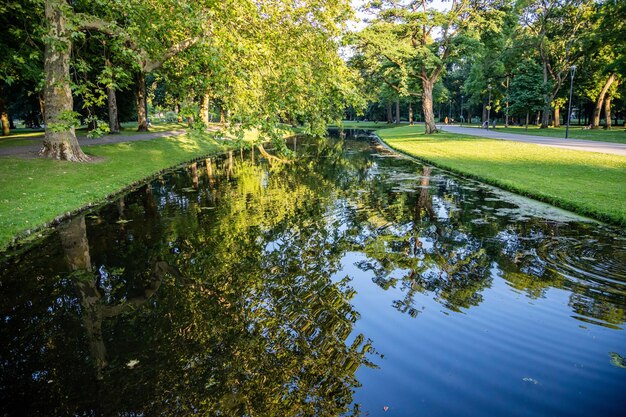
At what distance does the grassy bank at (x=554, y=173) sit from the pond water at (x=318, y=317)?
107 centimetres

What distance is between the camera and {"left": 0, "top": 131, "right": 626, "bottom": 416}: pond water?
162 inches

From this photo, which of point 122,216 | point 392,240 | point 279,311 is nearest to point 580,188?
point 392,240

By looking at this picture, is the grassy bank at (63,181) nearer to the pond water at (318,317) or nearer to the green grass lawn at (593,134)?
the pond water at (318,317)

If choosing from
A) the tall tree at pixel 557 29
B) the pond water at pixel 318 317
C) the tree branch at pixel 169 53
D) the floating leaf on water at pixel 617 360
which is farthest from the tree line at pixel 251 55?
the tall tree at pixel 557 29

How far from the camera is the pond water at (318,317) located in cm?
411

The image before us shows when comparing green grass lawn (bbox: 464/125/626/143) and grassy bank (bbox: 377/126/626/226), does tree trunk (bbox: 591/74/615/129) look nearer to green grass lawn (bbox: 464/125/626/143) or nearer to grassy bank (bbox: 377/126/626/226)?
green grass lawn (bbox: 464/125/626/143)

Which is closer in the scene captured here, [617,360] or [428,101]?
[617,360]

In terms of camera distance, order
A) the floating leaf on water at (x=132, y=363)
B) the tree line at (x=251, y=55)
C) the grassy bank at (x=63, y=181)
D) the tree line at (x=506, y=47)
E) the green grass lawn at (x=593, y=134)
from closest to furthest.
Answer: the floating leaf on water at (x=132, y=363) → the grassy bank at (x=63, y=181) → the tree line at (x=251, y=55) → the green grass lawn at (x=593, y=134) → the tree line at (x=506, y=47)

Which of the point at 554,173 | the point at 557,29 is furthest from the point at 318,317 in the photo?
the point at 557,29

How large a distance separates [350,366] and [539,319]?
10.1 feet

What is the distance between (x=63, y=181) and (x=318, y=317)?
14.2m

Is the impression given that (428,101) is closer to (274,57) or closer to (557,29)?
(557,29)

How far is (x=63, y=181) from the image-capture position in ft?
50.3

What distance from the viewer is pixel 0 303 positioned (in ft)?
20.5
